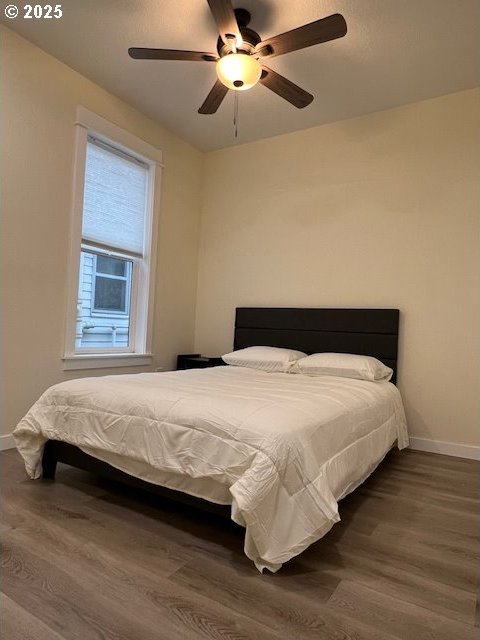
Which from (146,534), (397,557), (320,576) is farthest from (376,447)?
(146,534)

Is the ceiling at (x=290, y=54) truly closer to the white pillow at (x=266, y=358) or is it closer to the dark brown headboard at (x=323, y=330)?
the dark brown headboard at (x=323, y=330)

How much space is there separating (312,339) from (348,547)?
86.4 inches

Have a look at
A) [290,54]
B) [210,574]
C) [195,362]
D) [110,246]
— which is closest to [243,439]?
[210,574]

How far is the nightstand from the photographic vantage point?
4082mm

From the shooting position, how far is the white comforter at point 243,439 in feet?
4.96

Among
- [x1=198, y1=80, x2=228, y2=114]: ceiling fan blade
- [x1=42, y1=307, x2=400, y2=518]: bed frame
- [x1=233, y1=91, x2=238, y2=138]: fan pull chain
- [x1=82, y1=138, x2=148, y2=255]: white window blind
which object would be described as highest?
[x1=233, y1=91, x2=238, y2=138]: fan pull chain

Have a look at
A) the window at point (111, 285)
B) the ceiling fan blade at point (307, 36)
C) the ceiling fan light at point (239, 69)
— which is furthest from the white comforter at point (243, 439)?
the ceiling fan blade at point (307, 36)

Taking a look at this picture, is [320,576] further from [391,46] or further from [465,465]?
[391,46]

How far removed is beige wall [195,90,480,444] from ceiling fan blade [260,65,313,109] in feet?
4.04

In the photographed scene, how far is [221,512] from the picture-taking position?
1.70 metres

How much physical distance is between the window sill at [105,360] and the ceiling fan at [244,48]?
226cm

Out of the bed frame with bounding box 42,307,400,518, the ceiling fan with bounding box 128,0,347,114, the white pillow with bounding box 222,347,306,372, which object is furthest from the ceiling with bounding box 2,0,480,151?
the white pillow with bounding box 222,347,306,372

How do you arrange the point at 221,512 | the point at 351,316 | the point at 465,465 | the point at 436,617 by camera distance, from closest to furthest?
the point at 436,617
the point at 221,512
the point at 465,465
the point at 351,316

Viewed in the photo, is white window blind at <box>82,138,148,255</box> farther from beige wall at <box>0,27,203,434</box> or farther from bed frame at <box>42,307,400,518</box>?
bed frame at <box>42,307,400,518</box>
